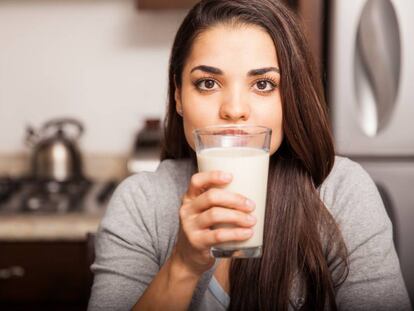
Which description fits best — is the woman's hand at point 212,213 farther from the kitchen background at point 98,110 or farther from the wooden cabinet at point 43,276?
the wooden cabinet at point 43,276

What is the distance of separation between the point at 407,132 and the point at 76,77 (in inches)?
59.9

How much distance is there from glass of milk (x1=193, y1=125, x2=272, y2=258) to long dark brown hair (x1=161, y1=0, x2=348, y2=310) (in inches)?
11.4

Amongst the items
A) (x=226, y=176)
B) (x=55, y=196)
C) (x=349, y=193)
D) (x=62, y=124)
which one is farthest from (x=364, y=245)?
(x=62, y=124)

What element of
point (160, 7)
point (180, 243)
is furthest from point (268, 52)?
point (160, 7)

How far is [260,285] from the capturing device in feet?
3.86

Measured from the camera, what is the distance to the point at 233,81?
1102 millimetres

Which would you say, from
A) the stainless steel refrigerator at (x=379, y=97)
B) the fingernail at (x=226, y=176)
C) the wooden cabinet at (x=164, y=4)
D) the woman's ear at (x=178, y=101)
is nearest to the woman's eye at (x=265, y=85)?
the woman's ear at (x=178, y=101)

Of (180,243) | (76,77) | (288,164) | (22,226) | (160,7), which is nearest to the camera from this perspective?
(180,243)

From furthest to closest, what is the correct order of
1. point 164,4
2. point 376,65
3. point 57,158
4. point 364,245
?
point 57,158
point 164,4
point 376,65
point 364,245

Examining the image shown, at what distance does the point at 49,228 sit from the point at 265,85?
117 cm

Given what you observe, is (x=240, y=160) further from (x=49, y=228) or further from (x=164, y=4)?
Answer: (x=164, y=4)

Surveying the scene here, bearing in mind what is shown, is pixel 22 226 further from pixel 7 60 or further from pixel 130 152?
pixel 7 60

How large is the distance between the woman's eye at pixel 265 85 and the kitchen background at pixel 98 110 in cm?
43

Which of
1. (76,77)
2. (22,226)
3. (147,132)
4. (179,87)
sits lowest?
(22,226)
